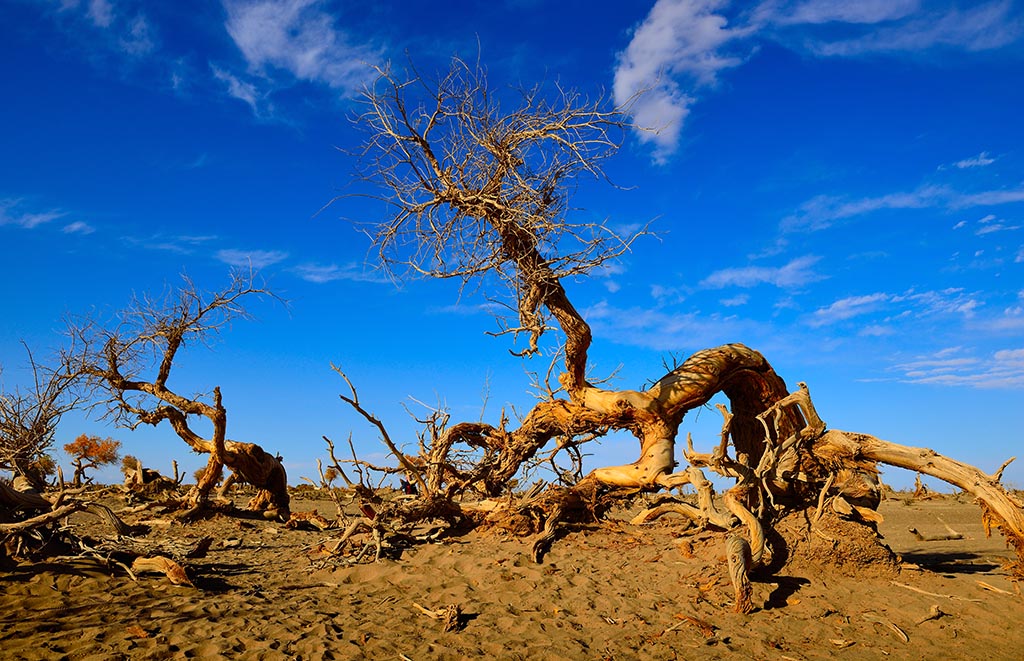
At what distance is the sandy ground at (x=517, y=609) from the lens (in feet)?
17.8

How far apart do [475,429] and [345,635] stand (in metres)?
5.37

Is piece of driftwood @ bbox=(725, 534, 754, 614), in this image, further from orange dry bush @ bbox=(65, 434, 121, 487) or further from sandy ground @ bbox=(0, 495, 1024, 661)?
orange dry bush @ bbox=(65, 434, 121, 487)

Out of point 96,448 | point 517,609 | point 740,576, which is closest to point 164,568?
A: point 517,609

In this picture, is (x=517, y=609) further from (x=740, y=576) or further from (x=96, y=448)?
(x=96, y=448)

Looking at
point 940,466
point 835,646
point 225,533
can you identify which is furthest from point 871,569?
point 225,533

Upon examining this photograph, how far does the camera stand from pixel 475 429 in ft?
35.7

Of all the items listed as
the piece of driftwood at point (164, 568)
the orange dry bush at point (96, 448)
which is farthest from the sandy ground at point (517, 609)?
the orange dry bush at point (96, 448)

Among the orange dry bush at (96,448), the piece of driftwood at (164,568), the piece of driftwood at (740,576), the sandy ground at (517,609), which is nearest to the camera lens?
the sandy ground at (517,609)

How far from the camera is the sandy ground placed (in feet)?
17.8

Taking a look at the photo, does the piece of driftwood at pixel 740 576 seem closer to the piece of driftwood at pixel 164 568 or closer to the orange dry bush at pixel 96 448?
the piece of driftwood at pixel 164 568

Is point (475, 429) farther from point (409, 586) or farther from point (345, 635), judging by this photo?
point (345, 635)

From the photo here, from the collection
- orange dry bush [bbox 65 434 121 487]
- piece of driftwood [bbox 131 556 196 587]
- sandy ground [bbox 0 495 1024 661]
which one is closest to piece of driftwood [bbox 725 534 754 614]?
sandy ground [bbox 0 495 1024 661]

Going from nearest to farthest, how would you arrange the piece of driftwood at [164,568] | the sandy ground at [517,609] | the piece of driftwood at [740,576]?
1. the sandy ground at [517,609]
2. the piece of driftwood at [740,576]
3. the piece of driftwood at [164,568]

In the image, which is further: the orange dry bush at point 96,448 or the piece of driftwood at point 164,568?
the orange dry bush at point 96,448
